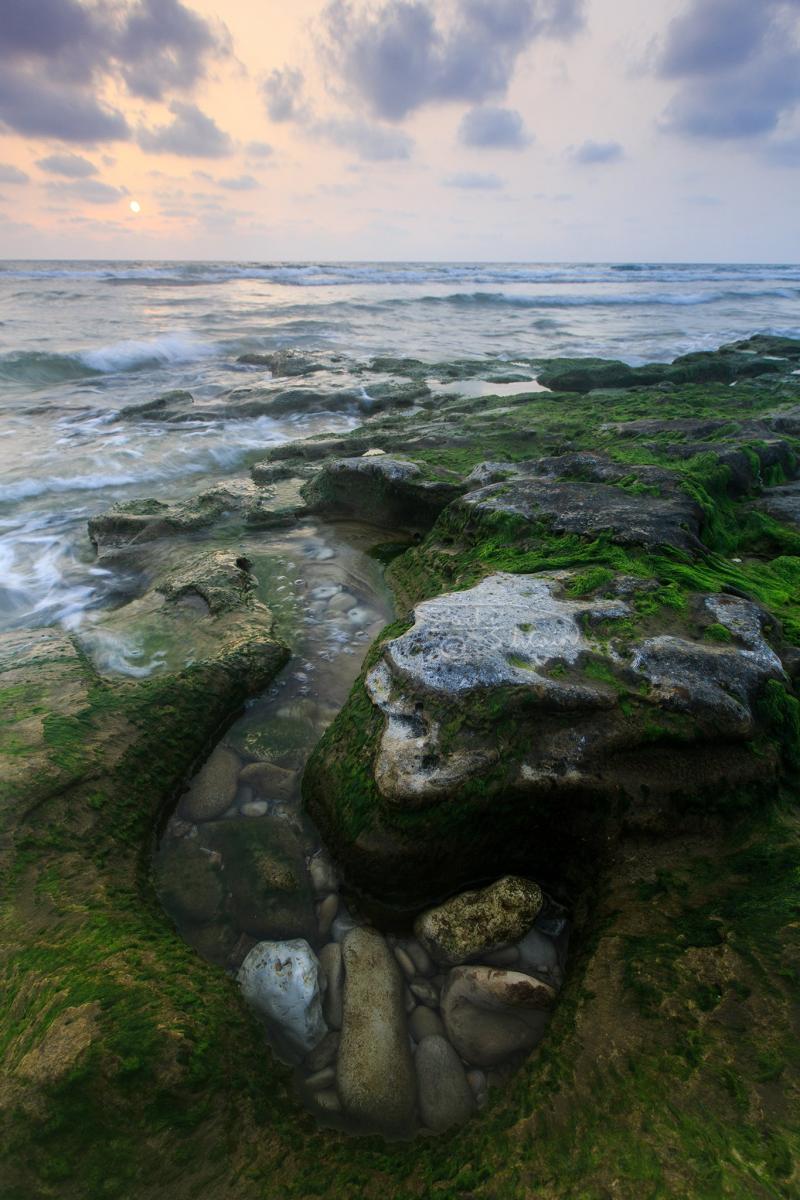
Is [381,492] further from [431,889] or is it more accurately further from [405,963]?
[405,963]

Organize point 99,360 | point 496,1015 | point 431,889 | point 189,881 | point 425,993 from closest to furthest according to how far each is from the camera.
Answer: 1. point 496,1015
2. point 425,993
3. point 431,889
4. point 189,881
5. point 99,360

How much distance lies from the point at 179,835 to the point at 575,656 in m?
2.03

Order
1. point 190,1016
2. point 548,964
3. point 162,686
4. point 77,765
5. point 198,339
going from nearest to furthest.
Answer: point 190,1016 → point 548,964 → point 77,765 → point 162,686 → point 198,339

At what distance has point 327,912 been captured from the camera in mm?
2645

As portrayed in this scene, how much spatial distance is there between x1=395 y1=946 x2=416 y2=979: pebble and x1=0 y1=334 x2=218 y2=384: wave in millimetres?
16662

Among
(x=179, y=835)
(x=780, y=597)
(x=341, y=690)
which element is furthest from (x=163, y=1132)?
(x=780, y=597)

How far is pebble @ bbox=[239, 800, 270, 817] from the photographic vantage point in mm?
3062

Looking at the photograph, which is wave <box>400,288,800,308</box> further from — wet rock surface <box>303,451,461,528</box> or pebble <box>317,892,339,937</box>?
pebble <box>317,892,339,937</box>

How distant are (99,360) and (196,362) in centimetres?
247

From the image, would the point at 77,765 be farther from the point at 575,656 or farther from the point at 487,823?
the point at 575,656

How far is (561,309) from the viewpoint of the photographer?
1259 inches

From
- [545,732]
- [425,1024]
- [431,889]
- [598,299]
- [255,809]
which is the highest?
[545,732]

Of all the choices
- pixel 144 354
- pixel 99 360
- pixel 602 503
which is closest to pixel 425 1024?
pixel 602 503

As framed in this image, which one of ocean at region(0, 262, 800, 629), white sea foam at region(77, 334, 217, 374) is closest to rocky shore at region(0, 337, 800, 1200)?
ocean at region(0, 262, 800, 629)
